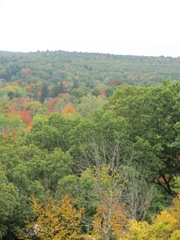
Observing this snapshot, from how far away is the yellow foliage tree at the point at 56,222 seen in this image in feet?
54.9

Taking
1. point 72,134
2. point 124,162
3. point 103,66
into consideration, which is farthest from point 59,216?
point 103,66

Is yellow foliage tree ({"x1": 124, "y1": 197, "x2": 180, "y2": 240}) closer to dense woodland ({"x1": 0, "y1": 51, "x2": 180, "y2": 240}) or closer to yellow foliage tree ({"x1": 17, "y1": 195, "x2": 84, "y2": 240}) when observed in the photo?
dense woodland ({"x1": 0, "y1": 51, "x2": 180, "y2": 240})

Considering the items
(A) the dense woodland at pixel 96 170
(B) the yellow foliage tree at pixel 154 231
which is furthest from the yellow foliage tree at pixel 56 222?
(B) the yellow foliage tree at pixel 154 231

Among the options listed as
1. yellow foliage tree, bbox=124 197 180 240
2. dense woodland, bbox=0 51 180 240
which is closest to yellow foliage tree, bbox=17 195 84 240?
dense woodland, bbox=0 51 180 240

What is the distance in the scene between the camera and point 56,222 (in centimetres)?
1711

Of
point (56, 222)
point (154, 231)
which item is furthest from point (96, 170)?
point (154, 231)

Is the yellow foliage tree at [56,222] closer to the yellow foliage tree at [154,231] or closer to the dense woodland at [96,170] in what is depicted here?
the dense woodland at [96,170]

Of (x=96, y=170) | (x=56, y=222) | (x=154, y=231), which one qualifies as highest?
(x=154, y=231)

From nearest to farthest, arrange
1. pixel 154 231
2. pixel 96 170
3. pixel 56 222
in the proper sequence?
pixel 154 231, pixel 96 170, pixel 56 222

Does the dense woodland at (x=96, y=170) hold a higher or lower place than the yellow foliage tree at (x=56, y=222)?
higher

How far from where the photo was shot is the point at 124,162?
20.3 metres

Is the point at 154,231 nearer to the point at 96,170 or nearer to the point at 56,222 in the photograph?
the point at 96,170

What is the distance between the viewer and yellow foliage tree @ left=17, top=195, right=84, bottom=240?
16719 millimetres

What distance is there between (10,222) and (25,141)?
21.5 feet
